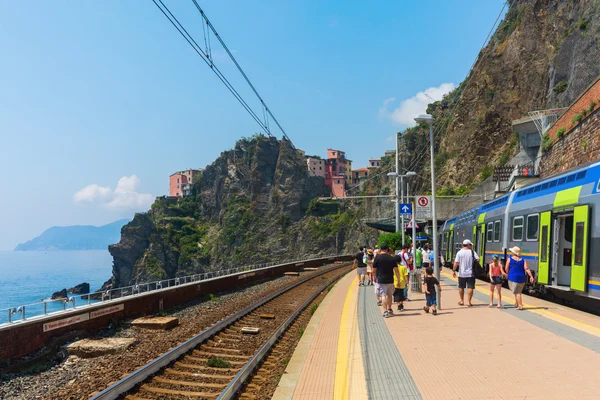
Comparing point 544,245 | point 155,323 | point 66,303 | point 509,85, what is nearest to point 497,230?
point 544,245

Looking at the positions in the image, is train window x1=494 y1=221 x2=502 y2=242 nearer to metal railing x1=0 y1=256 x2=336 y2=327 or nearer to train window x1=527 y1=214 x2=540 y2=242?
train window x1=527 y1=214 x2=540 y2=242

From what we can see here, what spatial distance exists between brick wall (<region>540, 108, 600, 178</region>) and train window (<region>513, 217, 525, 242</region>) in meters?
6.33

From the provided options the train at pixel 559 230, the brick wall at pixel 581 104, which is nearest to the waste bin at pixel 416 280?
the train at pixel 559 230

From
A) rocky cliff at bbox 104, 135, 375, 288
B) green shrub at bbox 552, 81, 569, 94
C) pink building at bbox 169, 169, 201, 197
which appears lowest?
rocky cliff at bbox 104, 135, 375, 288

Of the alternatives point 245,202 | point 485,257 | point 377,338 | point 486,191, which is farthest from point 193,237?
point 377,338

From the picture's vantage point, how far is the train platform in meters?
6.05

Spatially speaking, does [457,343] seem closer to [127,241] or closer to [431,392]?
[431,392]

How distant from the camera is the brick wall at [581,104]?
25623mm

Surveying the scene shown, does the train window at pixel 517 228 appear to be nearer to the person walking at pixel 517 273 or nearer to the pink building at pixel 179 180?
the person walking at pixel 517 273

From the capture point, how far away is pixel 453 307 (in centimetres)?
1352

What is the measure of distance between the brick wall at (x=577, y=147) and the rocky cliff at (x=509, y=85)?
44.4 ft

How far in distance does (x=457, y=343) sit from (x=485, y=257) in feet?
45.5

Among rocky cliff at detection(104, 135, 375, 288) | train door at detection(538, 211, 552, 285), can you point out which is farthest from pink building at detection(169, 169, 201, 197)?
train door at detection(538, 211, 552, 285)

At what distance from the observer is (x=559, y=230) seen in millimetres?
13406
